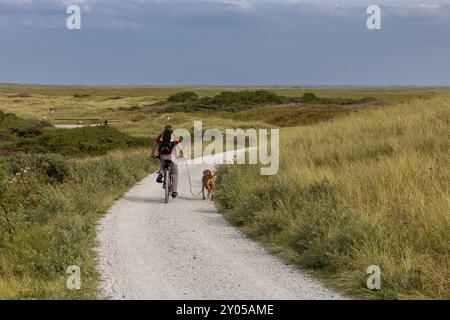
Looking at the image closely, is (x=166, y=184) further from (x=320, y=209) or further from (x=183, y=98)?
(x=183, y=98)

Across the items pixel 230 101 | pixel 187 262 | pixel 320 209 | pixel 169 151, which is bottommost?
pixel 187 262

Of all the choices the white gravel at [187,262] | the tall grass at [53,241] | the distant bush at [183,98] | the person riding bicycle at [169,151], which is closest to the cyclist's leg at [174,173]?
the person riding bicycle at [169,151]

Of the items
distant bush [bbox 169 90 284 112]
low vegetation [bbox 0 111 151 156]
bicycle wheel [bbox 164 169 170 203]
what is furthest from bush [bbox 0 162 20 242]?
distant bush [bbox 169 90 284 112]

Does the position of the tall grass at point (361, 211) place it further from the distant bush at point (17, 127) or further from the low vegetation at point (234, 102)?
the low vegetation at point (234, 102)

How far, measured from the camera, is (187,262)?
8.73 metres

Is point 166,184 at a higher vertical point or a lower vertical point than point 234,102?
lower

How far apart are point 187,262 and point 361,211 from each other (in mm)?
2881

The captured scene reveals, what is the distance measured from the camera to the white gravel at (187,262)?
7172 millimetres

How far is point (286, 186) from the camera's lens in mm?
12445

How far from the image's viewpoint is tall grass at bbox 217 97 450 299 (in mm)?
7258

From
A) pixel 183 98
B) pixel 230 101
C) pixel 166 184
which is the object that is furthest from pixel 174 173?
pixel 183 98

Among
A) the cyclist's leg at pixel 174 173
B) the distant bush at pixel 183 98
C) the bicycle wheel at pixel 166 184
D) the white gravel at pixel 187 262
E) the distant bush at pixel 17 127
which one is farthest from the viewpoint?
the distant bush at pixel 183 98

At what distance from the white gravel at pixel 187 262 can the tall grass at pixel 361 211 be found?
1.41 ft
